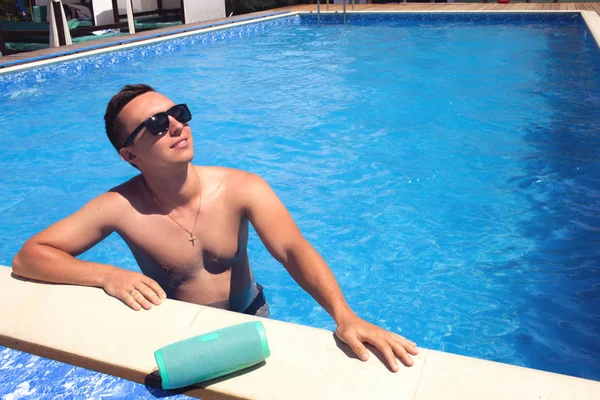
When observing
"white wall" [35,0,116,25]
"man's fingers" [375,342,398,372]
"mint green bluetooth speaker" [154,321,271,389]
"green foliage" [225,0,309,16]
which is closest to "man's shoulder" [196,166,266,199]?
"mint green bluetooth speaker" [154,321,271,389]

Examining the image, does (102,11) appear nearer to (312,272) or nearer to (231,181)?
(231,181)

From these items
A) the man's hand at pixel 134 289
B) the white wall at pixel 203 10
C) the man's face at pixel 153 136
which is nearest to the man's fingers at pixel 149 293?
the man's hand at pixel 134 289

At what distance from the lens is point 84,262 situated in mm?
2270

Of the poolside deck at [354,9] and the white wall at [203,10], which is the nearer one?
the poolside deck at [354,9]

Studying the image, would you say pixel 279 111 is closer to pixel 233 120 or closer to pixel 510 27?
pixel 233 120

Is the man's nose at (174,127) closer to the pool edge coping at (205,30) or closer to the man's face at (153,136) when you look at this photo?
the man's face at (153,136)

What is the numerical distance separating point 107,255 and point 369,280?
217 centimetres

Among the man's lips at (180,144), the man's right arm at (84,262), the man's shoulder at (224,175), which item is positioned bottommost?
the man's right arm at (84,262)

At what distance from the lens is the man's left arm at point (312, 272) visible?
1.75 metres

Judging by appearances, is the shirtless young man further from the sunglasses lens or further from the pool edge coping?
the pool edge coping

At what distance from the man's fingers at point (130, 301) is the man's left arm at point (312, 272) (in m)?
0.57

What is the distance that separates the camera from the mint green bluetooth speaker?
1631 millimetres

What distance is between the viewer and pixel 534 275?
13.2 feet

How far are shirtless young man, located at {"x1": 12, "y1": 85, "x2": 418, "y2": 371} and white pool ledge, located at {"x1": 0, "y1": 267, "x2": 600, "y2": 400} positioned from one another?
4.9 inches
